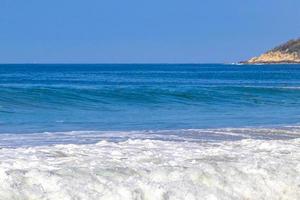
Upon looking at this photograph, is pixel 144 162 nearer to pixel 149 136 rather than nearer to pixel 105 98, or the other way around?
pixel 149 136

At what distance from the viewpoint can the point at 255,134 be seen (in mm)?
15383

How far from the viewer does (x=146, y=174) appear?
8891mm

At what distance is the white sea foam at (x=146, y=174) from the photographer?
8.10m

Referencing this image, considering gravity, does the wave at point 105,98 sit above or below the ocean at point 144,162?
below

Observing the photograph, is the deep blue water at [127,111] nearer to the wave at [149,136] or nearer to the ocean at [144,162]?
the ocean at [144,162]

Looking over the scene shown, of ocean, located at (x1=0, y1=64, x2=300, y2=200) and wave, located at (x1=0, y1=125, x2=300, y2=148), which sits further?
wave, located at (x1=0, y1=125, x2=300, y2=148)

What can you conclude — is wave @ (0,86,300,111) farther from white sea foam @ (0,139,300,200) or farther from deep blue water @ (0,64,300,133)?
white sea foam @ (0,139,300,200)

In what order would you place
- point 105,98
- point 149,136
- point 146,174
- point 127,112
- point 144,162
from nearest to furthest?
1. point 146,174
2. point 144,162
3. point 149,136
4. point 127,112
5. point 105,98

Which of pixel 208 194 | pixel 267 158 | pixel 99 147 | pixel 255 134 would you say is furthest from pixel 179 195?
pixel 255 134

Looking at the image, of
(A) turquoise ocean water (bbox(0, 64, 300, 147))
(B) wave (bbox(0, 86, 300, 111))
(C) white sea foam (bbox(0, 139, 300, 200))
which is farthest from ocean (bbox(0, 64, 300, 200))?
(B) wave (bbox(0, 86, 300, 111))

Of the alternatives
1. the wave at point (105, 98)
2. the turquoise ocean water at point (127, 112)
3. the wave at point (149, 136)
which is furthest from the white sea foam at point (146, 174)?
the wave at point (105, 98)

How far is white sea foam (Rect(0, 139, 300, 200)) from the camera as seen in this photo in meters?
8.10

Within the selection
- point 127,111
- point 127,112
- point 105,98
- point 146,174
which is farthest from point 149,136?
point 105,98

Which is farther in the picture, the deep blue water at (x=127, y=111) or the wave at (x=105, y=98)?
the wave at (x=105, y=98)
